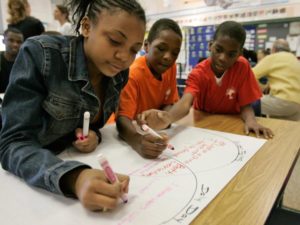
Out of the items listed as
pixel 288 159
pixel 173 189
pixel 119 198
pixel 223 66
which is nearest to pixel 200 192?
pixel 173 189

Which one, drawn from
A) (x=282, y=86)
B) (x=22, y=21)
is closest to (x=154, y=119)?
(x=282, y=86)

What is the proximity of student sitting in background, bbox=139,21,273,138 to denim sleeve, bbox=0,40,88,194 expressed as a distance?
570 millimetres

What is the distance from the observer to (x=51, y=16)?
195 inches

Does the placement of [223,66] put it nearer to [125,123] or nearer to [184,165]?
[125,123]

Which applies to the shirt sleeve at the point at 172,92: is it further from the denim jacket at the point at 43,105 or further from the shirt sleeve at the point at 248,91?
the denim jacket at the point at 43,105

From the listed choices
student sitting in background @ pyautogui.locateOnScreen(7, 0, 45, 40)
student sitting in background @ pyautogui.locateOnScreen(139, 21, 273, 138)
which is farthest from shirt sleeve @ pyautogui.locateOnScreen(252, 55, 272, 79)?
student sitting in background @ pyautogui.locateOnScreen(7, 0, 45, 40)

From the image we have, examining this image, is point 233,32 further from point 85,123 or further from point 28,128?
point 28,128

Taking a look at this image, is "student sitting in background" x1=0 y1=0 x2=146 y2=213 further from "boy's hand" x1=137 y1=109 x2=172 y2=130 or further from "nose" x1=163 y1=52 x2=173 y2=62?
"nose" x1=163 y1=52 x2=173 y2=62

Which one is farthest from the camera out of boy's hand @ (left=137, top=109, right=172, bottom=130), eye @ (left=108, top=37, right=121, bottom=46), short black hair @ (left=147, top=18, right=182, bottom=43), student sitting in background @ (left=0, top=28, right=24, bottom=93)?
student sitting in background @ (left=0, top=28, right=24, bottom=93)

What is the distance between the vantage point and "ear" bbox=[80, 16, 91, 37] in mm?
677

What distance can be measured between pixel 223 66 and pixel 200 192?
79 centimetres

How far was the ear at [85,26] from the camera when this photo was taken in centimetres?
68

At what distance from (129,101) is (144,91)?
0.15 meters

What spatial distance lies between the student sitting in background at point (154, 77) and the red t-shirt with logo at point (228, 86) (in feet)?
0.38
